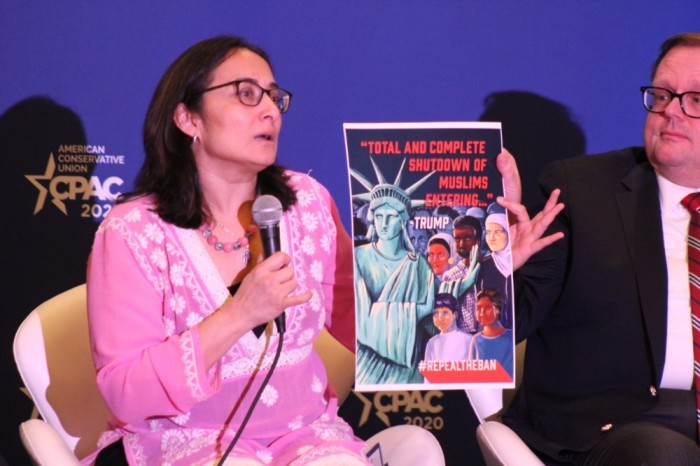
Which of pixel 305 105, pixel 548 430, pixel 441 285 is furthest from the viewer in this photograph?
pixel 305 105

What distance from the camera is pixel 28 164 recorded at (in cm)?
317

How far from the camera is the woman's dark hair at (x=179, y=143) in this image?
7.11ft

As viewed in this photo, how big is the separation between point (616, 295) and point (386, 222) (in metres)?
0.65

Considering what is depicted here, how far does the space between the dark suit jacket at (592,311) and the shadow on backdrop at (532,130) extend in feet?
2.28

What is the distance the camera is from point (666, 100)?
238cm

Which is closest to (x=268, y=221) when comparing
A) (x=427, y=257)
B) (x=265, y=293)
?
(x=265, y=293)

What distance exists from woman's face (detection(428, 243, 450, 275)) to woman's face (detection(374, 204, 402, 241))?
91 mm

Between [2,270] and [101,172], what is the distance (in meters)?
0.50

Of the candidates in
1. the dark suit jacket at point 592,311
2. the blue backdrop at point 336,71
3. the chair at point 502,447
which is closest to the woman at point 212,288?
the chair at point 502,447

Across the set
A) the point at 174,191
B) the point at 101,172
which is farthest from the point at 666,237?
the point at 101,172

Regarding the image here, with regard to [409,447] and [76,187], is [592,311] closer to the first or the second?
[409,447]

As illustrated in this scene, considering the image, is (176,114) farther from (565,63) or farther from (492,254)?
(565,63)

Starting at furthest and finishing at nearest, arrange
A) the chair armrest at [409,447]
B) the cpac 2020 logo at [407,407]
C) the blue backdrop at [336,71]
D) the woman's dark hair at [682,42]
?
the cpac 2020 logo at [407,407] → the blue backdrop at [336,71] → the woman's dark hair at [682,42] → the chair armrest at [409,447]

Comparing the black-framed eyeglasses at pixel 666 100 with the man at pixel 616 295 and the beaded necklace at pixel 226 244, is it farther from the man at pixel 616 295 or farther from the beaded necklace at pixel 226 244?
the beaded necklace at pixel 226 244
